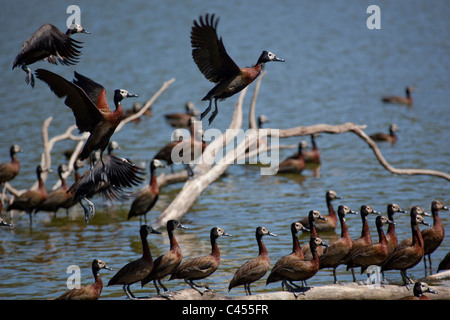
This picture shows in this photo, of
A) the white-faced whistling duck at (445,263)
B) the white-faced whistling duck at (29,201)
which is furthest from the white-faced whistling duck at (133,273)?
the white-faced whistling duck at (29,201)

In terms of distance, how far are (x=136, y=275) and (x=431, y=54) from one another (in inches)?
1038

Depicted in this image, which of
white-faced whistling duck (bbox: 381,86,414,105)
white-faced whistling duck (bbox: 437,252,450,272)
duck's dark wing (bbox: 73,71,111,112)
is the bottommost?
white-faced whistling duck (bbox: 437,252,450,272)

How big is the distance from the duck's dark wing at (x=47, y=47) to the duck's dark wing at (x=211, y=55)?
1160mm

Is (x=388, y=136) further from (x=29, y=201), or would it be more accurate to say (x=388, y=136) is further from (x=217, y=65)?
(x=217, y=65)

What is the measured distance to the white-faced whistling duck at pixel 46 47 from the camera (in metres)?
8.03

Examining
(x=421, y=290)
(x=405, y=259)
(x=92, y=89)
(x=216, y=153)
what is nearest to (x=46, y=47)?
(x=92, y=89)

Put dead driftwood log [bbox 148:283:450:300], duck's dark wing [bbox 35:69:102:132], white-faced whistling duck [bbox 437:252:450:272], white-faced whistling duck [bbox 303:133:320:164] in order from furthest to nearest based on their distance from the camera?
white-faced whistling duck [bbox 303:133:320:164] < white-faced whistling duck [bbox 437:252:450:272] < dead driftwood log [bbox 148:283:450:300] < duck's dark wing [bbox 35:69:102:132]

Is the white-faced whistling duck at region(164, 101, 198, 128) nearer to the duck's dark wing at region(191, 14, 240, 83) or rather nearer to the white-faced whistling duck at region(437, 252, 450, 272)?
the white-faced whistling duck at region(437, 252, 450, 272)

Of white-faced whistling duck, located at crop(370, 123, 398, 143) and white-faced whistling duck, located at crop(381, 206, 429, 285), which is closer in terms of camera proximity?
white-faced whistling duck, located at crop(381, 206, 429, 285)

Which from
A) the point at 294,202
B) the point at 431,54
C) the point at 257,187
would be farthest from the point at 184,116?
the point at 431,54

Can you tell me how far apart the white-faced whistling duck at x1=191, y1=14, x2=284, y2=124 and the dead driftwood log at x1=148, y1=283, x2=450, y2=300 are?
284cm

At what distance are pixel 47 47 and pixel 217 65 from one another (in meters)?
1.69

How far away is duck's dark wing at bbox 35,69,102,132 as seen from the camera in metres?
7.57

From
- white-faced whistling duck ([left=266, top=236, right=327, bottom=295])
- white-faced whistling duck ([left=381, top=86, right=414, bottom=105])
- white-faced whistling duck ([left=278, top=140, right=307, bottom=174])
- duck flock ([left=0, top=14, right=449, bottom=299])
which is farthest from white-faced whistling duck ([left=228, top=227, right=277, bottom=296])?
white-faced whistling duck ([left=381, top=86, right=414, bottom=105])
